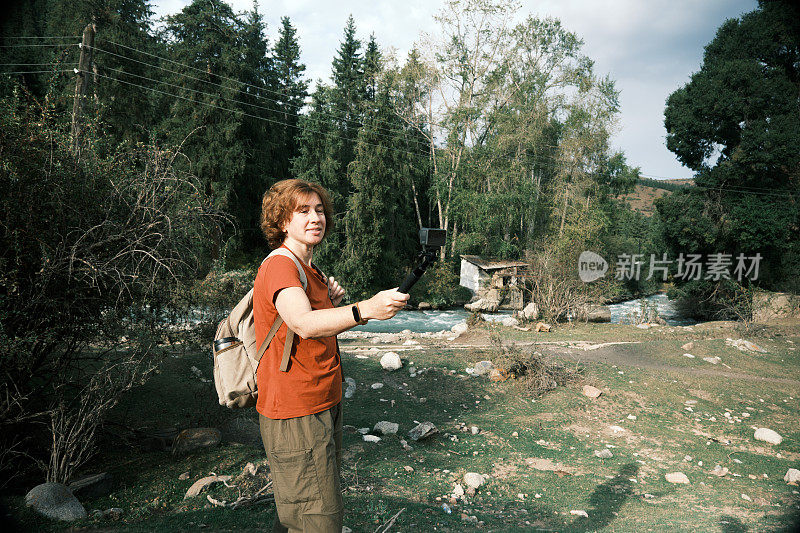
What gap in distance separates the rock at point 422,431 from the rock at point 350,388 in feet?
5.07

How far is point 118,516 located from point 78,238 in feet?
8.00

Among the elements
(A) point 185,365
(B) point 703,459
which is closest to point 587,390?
(B) point 703,459

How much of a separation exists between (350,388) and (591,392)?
13.5 feet

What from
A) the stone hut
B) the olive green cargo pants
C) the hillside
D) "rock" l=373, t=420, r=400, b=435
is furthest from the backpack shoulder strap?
the hillside

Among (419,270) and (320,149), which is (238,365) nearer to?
(419,270)

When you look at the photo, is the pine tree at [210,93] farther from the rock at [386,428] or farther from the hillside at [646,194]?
the hillside at [646,194]

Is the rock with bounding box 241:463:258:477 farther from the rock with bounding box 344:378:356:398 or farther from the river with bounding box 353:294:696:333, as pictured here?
the river with bounding box 353:294:696:333

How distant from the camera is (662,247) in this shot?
2394 centimetres

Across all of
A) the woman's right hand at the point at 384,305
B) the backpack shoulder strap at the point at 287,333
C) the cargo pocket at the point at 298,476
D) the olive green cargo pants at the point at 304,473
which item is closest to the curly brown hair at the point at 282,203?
the backpack shoulder strap at the point at 287,333

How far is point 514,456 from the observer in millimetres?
5340

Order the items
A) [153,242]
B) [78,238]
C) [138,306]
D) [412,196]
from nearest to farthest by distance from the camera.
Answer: [78,238] → [153,242] → [138,306] → [412,196]

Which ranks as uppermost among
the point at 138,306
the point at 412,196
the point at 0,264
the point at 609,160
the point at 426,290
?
the point at 609,160

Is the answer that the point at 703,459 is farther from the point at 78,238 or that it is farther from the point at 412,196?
the point at 412,196

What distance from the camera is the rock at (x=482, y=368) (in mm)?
8172
